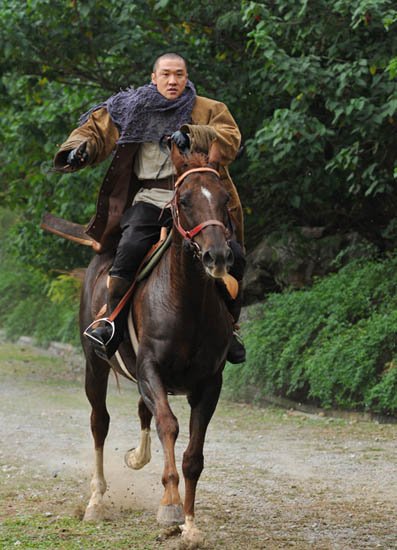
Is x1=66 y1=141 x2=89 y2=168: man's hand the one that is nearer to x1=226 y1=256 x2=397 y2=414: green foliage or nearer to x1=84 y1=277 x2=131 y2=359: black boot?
x1=84 y1=277 x2=131 y2=359: black boot

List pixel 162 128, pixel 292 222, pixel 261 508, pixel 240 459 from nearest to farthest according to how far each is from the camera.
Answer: pixel 162 128 < pixel 261 508 < pixel 240 459 < pixel 292 222

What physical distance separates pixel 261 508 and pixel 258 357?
6656 mm

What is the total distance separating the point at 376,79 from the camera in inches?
495

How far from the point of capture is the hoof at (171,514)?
623cm

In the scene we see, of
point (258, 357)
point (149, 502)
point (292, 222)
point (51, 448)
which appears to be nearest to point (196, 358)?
point (149, 502)

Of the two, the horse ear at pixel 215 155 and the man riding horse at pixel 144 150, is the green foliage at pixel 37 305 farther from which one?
the horse ear at pixel 215 155

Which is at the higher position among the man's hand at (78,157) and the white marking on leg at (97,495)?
the man's hand at (78,157)

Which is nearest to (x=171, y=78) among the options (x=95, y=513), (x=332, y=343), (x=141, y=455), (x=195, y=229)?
(x=195, y=229)

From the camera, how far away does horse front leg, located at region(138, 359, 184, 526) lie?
619 centimetres

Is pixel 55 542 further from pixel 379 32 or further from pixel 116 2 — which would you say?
pixel 116 2

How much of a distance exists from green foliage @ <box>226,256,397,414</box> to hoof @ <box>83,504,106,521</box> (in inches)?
203

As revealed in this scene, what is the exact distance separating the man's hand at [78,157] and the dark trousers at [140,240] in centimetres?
49

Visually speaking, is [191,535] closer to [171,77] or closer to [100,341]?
[100,341]

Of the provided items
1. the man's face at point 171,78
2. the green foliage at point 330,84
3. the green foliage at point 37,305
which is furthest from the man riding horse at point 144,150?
the green foliage at point 37,305
